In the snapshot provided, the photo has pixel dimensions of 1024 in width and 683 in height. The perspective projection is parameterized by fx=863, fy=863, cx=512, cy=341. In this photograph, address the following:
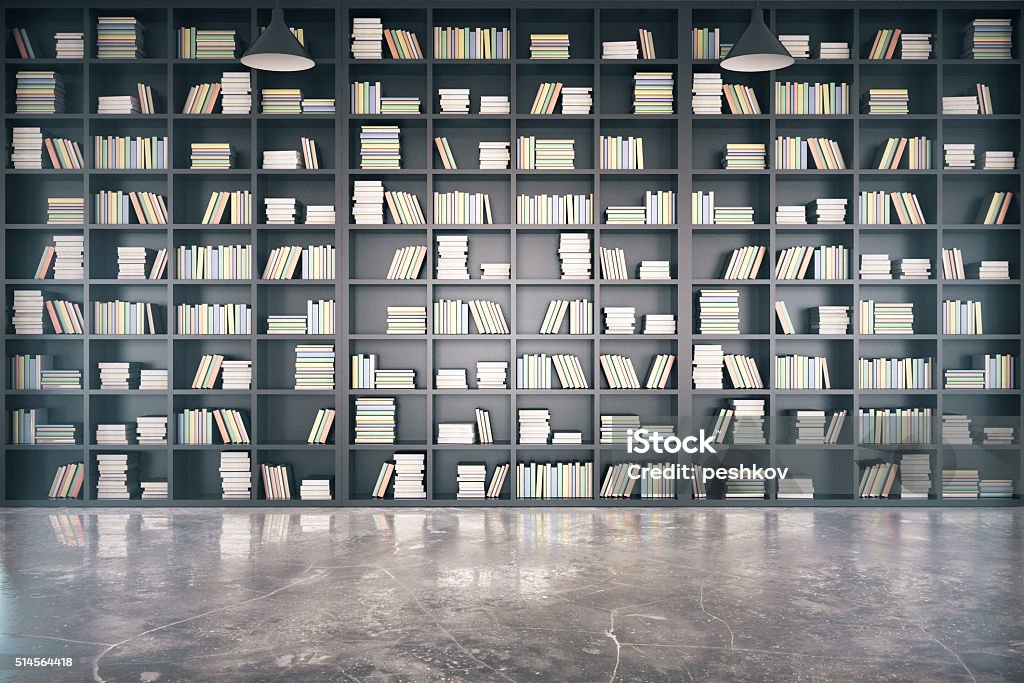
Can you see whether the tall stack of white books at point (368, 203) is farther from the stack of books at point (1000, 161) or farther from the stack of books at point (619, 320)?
the stack of books at point (1000, 161)

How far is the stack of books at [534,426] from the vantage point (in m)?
6.29

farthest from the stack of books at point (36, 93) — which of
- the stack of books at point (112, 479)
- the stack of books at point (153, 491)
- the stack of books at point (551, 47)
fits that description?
the stack of books at point (551, 47)

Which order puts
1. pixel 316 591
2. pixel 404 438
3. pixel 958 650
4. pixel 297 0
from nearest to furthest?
pixel 958 650
pixel 316 591
pixel 297 0
pixel 404 438

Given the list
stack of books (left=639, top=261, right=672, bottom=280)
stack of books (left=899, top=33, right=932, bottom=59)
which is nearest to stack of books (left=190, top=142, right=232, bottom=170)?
stack of books (left=639, top=261, right=672, bottom=280)

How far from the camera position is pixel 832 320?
6.30 metres

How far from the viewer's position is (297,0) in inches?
244

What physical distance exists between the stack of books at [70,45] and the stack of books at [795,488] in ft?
19.6

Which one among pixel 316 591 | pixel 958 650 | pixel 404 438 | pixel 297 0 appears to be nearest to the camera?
pixel 958 650

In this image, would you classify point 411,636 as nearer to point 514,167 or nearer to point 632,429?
point 632,429

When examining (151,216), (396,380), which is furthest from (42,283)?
(396,380)

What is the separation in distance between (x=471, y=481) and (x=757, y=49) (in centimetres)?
349

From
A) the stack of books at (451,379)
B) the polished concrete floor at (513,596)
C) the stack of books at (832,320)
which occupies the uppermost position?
the stack of books at (832,320)

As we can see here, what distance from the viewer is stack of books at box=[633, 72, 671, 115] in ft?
20.8

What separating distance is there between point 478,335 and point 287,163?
188 cm
